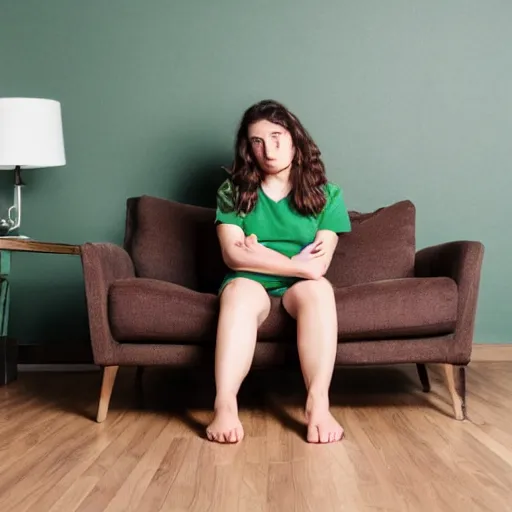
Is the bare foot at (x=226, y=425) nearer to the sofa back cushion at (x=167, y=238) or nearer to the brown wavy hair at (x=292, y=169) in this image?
the brown wavy hair at (x=292, y=169)

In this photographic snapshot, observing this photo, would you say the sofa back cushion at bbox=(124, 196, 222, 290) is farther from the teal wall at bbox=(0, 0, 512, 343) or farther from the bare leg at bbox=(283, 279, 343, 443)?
the bare leg at bbox=(283, 279, 343, 443)

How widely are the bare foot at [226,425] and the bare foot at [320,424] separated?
0.19 meters

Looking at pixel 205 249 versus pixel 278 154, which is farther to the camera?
pixel 205 249

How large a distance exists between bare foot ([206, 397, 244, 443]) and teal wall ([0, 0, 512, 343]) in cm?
143

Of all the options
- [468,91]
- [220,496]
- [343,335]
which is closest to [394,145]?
[468,91]

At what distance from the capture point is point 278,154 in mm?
2385

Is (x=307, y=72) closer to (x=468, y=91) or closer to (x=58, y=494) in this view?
(x=468, y=91)

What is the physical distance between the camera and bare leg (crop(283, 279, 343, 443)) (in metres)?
2.07

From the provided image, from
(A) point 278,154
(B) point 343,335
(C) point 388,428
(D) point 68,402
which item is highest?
(A) point 278,154

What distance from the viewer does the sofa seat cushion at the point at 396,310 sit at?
7.38ft

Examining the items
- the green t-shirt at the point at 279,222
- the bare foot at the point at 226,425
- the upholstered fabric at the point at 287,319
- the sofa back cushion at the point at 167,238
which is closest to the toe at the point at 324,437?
the bare foot at the point at 226,425

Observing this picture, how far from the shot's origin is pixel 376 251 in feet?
9.18

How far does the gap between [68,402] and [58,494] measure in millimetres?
1091

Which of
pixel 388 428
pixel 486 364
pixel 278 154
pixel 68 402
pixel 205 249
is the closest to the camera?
pixel 388 428
